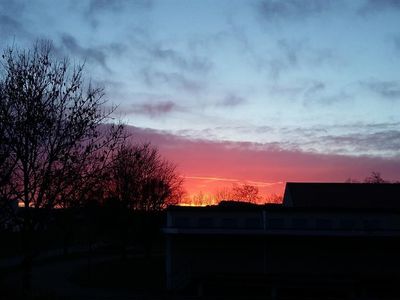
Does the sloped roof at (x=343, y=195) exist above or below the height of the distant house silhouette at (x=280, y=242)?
above

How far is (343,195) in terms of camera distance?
133 feet

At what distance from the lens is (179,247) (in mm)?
29391

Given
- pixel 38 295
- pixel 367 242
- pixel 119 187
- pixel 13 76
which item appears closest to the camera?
pixel 38 295

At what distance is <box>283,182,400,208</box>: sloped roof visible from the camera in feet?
128

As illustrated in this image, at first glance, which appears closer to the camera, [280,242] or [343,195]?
[280,242]

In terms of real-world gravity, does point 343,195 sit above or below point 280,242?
above

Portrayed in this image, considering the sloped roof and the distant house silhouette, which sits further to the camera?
the sloped roof

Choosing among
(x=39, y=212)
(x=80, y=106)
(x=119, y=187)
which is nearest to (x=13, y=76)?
(x=80, y=106)

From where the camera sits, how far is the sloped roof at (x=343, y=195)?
3909 cm

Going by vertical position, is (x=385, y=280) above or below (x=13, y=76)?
below

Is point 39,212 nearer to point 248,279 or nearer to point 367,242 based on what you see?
point 248,279

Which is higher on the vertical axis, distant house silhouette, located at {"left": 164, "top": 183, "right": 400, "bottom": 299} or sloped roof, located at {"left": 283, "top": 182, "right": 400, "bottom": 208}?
sloped roof, located at {"left": 283, "top": 182, "right": 400, "bottom": 208}

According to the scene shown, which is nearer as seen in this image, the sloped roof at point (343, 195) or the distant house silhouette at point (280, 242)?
the distant house silhouette at point (280, 242)

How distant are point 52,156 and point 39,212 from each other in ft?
6.78
